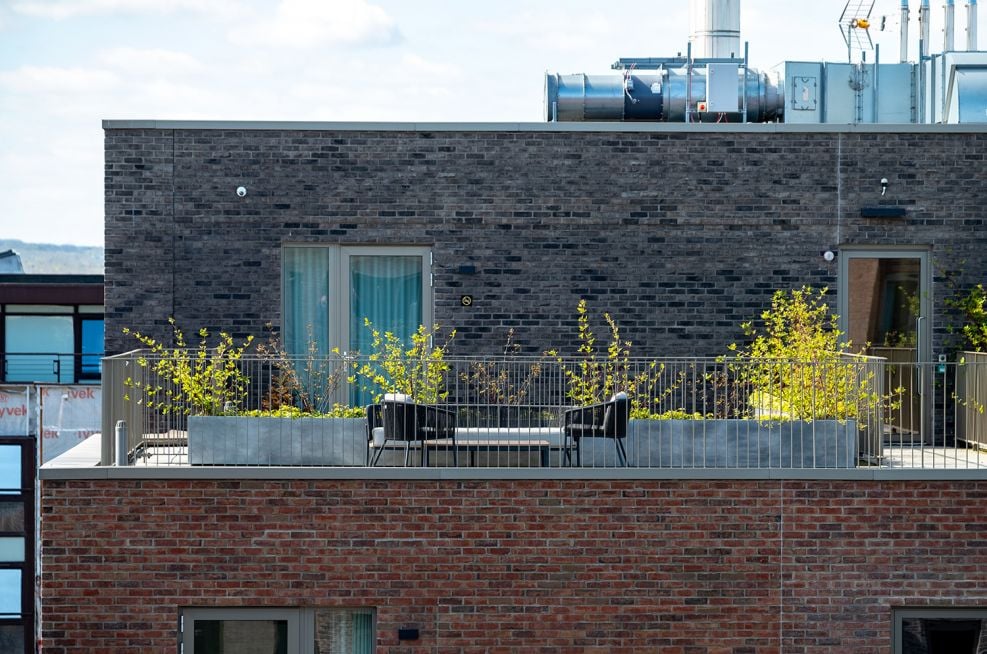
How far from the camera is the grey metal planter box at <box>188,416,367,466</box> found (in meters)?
12.7

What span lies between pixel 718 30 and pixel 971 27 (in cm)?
408

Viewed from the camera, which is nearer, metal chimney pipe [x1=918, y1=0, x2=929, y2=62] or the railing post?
the railing post

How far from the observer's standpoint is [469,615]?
1266 centimetres

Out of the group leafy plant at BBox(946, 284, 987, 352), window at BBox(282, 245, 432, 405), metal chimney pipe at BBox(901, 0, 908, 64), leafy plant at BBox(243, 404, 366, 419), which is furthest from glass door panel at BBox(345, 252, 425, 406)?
metal chimney pipe at BBox(901, 0, 908, 64)

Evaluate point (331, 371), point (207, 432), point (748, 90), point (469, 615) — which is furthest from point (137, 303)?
point (748, 90)

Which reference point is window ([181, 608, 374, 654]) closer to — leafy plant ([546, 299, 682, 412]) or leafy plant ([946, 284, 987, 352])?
leafy plant ([546, 299, 682, 412])

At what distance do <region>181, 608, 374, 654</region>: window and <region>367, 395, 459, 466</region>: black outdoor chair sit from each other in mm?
1486

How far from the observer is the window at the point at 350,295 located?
15664mm

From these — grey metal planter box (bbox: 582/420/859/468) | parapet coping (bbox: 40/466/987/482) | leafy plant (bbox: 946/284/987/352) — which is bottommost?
parapet coping (bbox: 40/466/987/482)

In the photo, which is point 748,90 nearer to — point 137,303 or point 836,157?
point 836,157

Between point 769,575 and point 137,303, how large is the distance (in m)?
7.45

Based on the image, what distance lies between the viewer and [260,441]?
12.8 metres

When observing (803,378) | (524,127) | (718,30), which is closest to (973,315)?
(803,378)

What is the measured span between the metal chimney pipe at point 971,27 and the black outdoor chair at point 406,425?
13175mm
